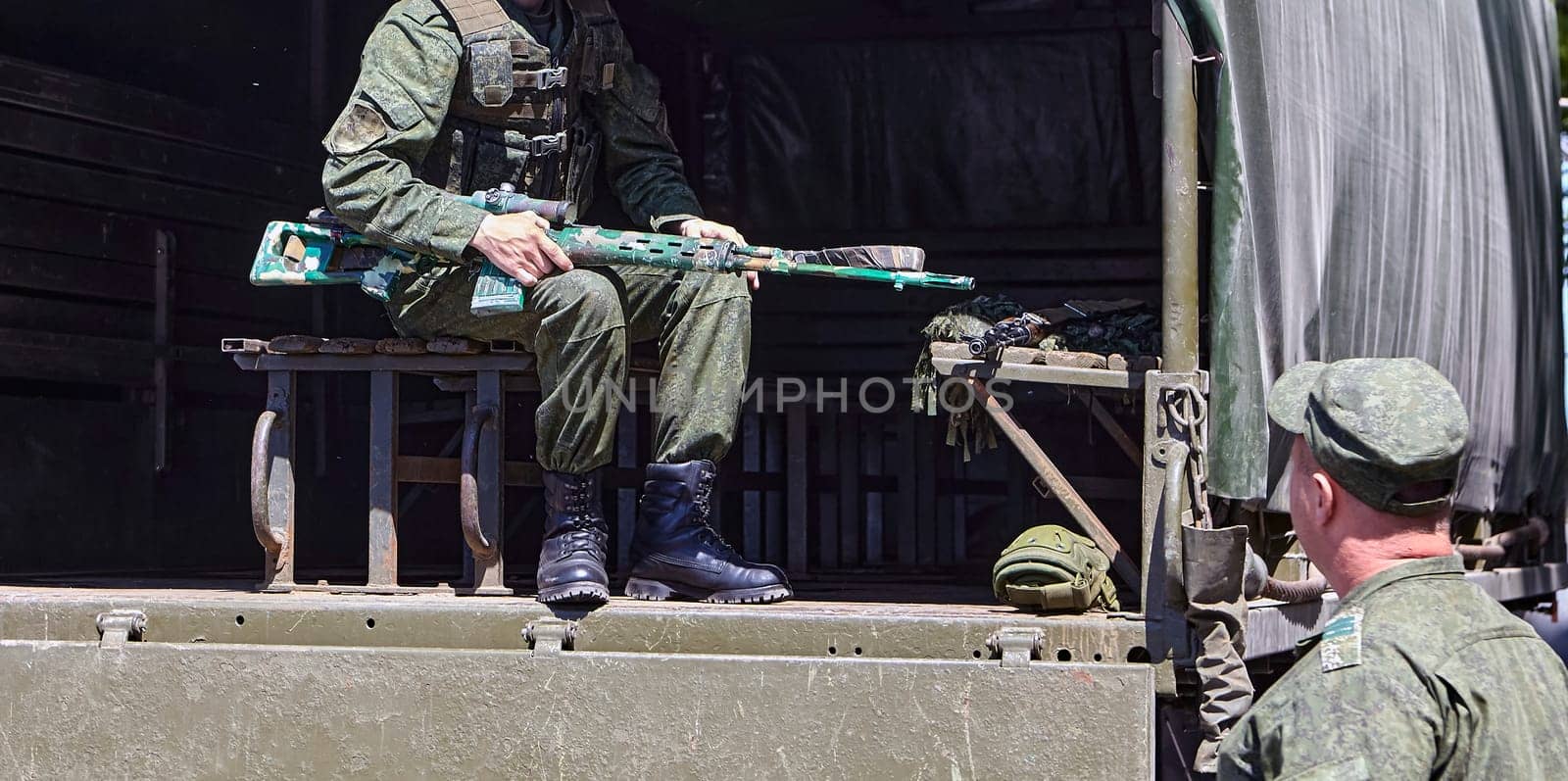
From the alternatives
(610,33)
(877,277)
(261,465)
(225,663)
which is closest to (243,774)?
(225,663)

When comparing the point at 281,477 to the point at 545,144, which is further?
the point at 545,144

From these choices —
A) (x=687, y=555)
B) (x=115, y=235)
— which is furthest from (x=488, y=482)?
(x=115, y=235)

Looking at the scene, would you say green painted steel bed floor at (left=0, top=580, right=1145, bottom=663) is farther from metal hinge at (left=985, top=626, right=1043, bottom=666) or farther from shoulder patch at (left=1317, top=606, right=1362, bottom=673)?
shoulder patch at (left=1317, top=606, right=1362, bottom=673)

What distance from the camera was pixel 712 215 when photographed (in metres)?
6.17

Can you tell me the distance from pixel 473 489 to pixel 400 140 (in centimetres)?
78

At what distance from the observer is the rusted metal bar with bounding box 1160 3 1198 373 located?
3457 millimetres

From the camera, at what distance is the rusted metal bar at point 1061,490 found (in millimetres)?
3826

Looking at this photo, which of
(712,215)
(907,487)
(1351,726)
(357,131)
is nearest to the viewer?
(1351,726)

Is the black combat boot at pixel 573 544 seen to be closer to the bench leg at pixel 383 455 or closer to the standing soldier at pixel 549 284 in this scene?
the standing soldier at pixel 549 284

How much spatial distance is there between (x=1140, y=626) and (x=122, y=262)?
305cm

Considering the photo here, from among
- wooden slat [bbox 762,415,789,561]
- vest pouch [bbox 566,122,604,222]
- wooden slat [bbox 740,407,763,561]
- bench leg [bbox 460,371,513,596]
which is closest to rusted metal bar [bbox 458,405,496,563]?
bench leg [bbox 460,371,513,596]

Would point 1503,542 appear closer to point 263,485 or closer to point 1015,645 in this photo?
point 1015,645

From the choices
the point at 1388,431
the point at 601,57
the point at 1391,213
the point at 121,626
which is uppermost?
the point at 601,57

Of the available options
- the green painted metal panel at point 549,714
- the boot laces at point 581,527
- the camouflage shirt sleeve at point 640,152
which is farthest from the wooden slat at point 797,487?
the green painted metal panel at point 549,714
